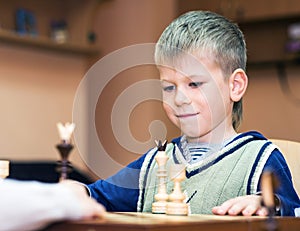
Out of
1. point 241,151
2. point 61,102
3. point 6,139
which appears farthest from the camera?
point 61,102

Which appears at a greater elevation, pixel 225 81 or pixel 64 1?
pixel 64 1

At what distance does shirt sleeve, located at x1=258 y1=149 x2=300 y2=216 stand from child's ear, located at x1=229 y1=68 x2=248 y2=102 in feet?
0.62

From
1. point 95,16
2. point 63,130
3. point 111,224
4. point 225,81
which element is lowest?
point 111,224

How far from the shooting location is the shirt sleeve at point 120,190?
131 centimetres

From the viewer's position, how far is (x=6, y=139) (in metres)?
3.21

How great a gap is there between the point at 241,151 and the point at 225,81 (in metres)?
0.16

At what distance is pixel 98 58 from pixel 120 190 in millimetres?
2310

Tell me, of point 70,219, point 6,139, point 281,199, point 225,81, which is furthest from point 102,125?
point 70,219

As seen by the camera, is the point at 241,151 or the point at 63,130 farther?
the point at 241,151

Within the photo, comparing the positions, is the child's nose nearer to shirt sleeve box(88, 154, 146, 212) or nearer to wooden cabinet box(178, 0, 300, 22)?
shirt sleeve box(88, 154, 146, 212)

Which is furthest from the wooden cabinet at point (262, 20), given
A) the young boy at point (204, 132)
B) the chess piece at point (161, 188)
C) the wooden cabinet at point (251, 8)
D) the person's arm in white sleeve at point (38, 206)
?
the person's arm in white sleeve at point (38, 206)

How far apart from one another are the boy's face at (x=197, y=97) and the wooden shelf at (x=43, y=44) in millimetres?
1908

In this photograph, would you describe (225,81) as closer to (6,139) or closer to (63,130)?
(63,130)

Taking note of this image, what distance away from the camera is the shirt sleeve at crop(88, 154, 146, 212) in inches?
51.6
